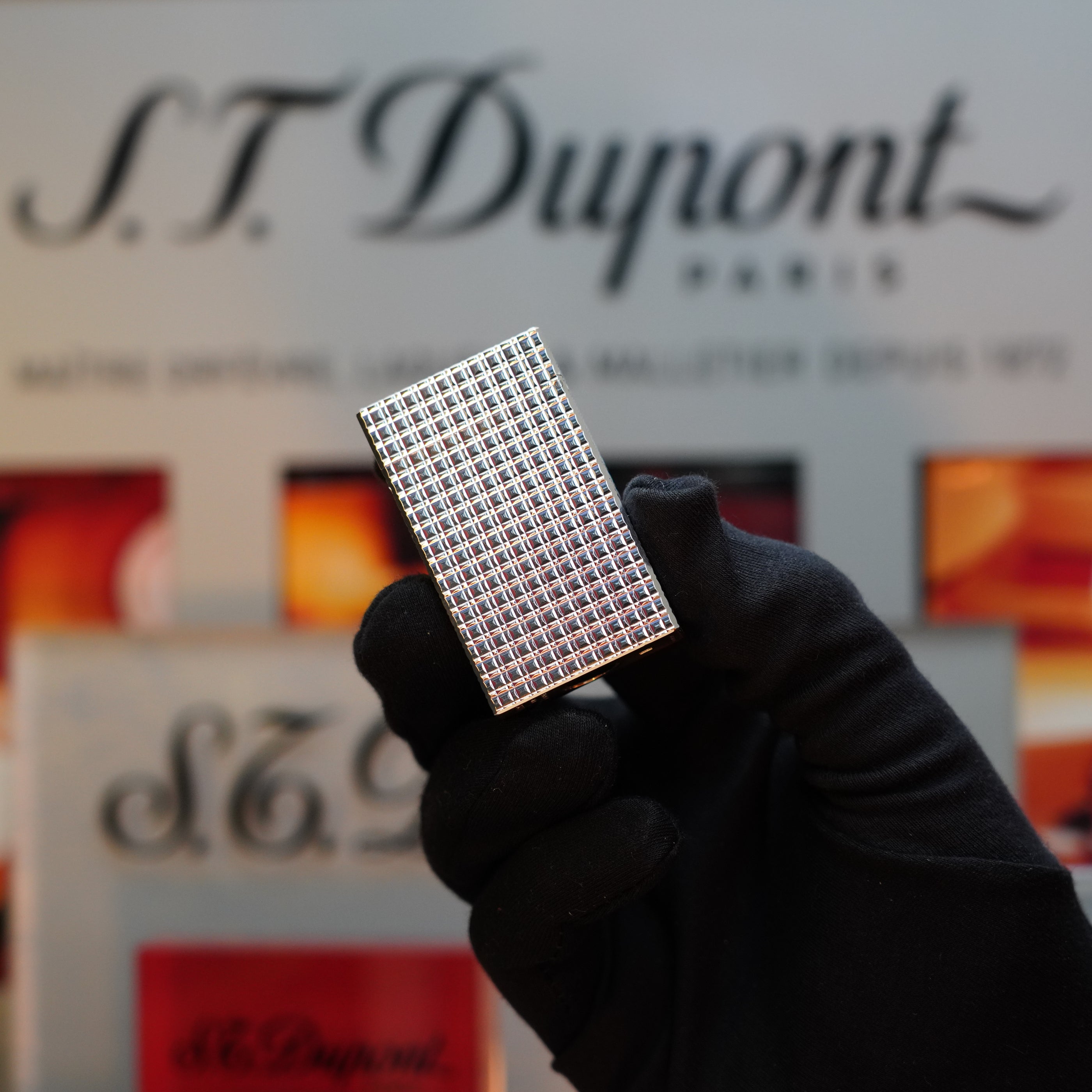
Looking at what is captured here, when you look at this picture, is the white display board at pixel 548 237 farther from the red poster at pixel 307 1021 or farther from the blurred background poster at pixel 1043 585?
the red poster at pixel 307 1021

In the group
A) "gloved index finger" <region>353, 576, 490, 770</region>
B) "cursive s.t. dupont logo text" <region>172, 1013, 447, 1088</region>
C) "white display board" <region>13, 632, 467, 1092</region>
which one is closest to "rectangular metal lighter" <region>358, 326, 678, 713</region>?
"gloved index finger" <region>353, 576, 490, 770</region>

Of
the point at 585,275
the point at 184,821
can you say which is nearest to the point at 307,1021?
the point at 184,821

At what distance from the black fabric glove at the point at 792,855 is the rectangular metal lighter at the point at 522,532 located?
0.08ft

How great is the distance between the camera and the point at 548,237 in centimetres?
113

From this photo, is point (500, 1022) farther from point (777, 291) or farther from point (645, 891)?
point (777, 291)

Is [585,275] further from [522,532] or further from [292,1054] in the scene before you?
[292,1054]

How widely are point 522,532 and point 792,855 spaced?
0.23 metres

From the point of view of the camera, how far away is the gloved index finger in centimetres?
44

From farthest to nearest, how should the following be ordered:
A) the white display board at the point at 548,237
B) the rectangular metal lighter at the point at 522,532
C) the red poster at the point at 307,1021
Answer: the white display board at the point at 548,237 → the red poster at the point at 307,1021 → the rectangular metal lighter at the point at 522,532

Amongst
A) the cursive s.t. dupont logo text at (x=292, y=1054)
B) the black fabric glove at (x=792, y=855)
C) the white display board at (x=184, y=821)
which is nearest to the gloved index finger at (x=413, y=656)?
the black fabric glove at (x=792, y=855)

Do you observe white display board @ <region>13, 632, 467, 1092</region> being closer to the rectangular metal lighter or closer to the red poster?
the red poster

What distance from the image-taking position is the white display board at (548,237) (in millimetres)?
1105

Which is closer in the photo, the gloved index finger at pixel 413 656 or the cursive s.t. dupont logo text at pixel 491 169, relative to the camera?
the gloved index finger at pixel 413 656

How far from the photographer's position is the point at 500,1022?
92 cm
